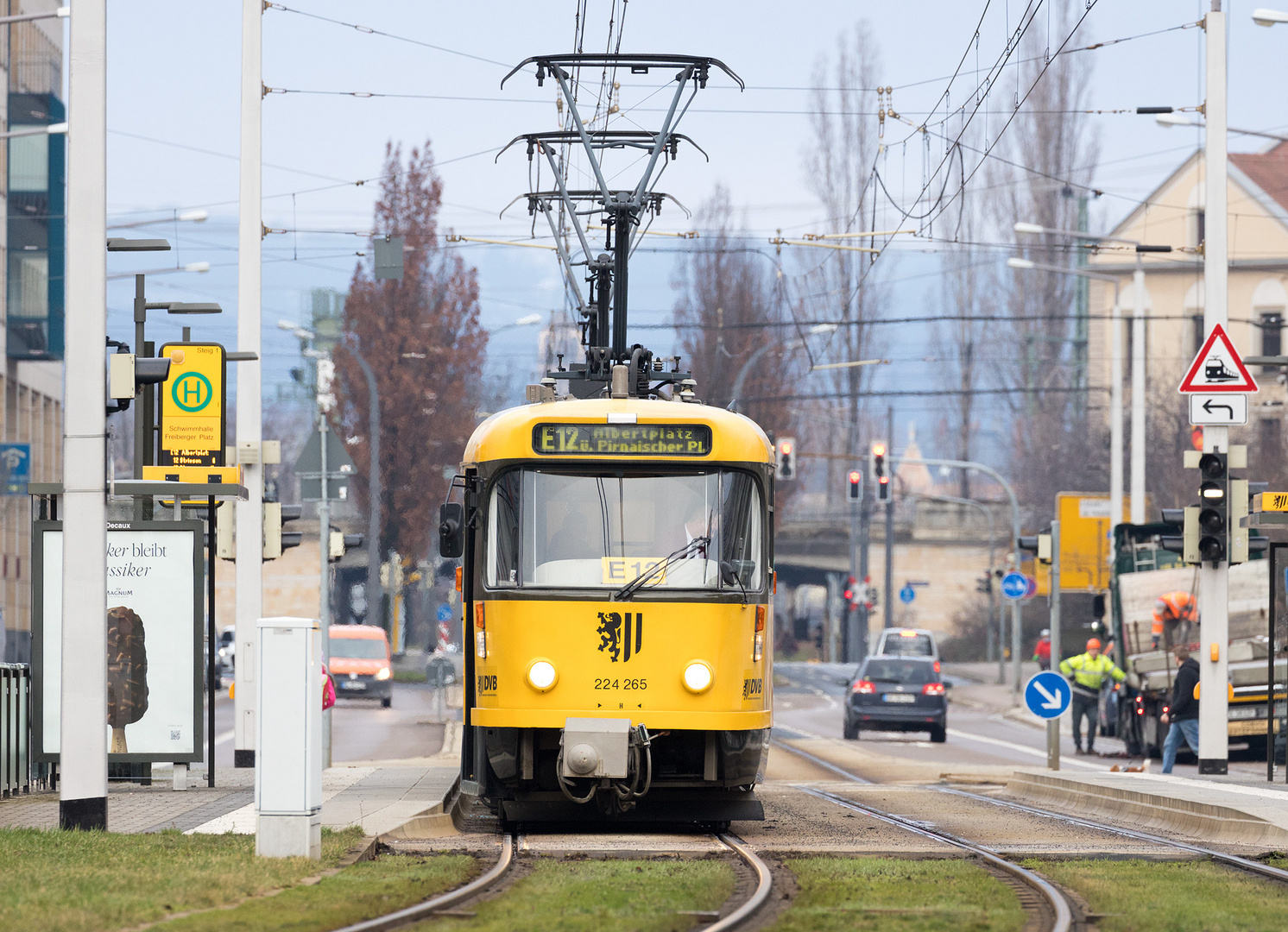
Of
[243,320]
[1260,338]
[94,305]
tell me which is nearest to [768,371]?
[1260,338]

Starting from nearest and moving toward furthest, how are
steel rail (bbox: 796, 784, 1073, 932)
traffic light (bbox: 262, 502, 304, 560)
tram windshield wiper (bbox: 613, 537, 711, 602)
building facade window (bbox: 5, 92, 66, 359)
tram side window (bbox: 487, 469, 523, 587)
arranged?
steel rail (bbox: 796, 784, 1073, 932) < tram windshield wiper (bbox: 613, 537, 711, 602) < tram side window (bbox: 487, 469, 523, 587) < traffic light (bbox: 262, 502, 304, 560) < building facade window (bbox: 5, 92, 66, 359)

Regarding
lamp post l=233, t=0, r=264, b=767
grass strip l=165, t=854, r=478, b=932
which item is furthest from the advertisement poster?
grass strip l=165, t=854, r=478, b=932

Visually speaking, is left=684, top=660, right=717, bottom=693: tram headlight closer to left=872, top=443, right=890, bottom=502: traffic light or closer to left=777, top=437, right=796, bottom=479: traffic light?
left=777, top=437, right=796, bottom=479: traffic light

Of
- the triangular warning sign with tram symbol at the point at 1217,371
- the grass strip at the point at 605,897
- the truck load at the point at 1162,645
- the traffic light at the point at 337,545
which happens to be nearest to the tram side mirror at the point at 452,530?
the grass strip at the point at 605,897

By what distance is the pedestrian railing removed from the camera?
17.2 m

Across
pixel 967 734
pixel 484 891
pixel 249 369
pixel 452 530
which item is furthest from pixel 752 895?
pixel 967 734

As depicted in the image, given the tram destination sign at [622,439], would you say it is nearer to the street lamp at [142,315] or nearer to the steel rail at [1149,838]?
the steel rail at [1149,838]

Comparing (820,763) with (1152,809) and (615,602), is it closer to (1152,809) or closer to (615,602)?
(1152,809)

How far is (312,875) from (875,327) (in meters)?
66.9

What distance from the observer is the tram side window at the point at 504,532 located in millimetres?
14359

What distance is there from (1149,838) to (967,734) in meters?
25.4

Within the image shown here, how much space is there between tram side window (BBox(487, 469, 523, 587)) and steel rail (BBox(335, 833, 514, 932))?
108 inches

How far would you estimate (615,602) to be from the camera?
14.1m

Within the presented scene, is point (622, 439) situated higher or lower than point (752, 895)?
higher
